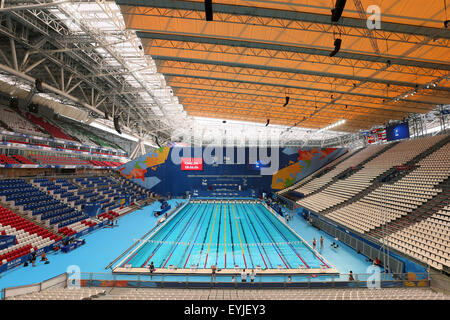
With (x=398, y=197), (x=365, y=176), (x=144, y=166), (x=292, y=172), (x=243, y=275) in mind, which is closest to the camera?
(x=243, y=275)

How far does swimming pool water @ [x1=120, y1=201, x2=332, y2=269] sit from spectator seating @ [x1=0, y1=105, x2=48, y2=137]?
16374mm

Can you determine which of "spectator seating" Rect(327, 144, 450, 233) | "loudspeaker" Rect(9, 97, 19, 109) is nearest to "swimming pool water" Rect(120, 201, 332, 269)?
"spectator seating" Rect(327, 144, 450, 233)

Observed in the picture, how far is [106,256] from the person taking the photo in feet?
40.1

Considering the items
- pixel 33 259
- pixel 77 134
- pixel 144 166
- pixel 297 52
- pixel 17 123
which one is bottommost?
pixel 33 259

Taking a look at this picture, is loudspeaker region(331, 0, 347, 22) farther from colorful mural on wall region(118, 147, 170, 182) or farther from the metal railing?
colorful mural on wall region(118, 147, 170, 182)

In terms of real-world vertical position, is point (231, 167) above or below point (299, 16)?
below

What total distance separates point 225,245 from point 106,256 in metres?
6.87

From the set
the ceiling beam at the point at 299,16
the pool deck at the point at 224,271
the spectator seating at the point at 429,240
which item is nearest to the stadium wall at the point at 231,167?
the spectator seating at the point at 429,240

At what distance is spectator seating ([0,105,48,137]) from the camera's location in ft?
68.5

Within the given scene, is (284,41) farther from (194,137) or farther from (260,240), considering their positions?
(194,137)

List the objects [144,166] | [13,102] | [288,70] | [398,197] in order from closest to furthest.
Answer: [288,70] → [398,197] → [13,102] → [144,166]

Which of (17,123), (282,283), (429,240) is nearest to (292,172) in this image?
(429,240)

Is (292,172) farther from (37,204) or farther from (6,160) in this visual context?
(6,160)
